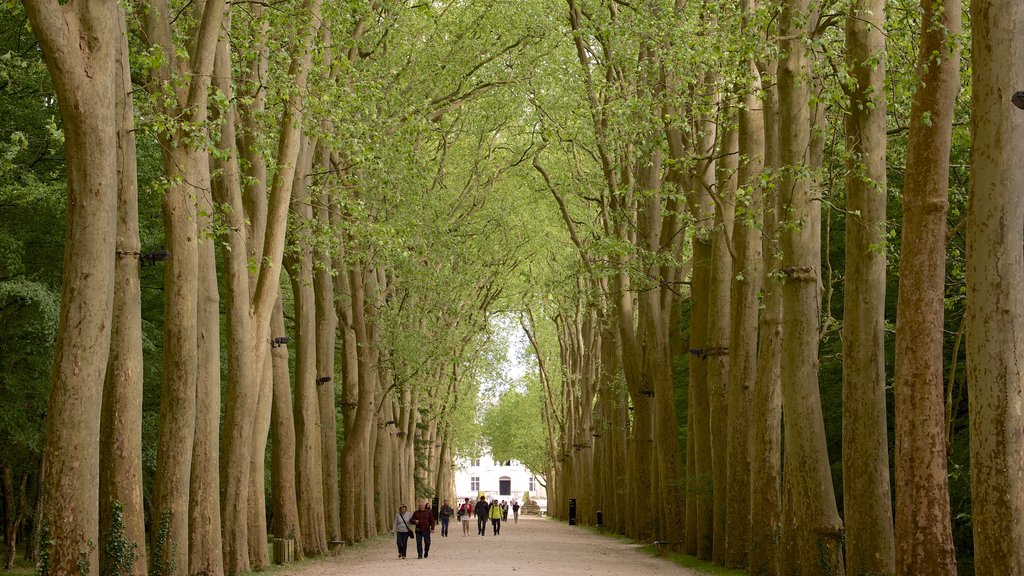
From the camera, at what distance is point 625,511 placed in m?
40.4

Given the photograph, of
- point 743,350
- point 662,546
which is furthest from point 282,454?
point 662,546

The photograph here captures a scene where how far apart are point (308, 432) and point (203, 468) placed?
853cm

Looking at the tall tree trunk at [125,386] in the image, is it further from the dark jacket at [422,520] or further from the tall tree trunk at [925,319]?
the dark jacket at [422,520]

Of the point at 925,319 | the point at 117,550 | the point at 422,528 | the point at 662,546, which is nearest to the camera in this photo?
the point at 925,319

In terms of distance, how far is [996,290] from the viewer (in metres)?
9.74

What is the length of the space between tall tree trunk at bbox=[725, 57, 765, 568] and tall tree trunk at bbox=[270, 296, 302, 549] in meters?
8.32

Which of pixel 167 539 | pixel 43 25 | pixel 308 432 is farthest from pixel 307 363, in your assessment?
pixel 43 25

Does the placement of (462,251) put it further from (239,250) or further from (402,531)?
(239,250)

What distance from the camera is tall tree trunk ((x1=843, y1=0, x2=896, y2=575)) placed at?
1274 cm

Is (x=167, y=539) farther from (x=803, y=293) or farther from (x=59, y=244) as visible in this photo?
(x=59, y=244)

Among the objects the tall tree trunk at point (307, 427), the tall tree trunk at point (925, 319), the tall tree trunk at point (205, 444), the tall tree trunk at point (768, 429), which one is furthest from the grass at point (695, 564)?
the tall tree trunk at point (925, 319)

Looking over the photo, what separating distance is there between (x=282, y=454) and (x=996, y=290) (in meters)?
15.9

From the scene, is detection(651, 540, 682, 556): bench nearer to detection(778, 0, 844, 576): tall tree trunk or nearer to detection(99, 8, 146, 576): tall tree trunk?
detection(778, 0, 844, 576): tall tree trunk

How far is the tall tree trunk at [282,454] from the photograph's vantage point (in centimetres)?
2275
